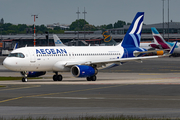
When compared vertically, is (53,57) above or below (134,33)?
below

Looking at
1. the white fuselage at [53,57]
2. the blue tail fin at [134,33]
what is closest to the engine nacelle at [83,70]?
the white fuselage at [53,57]

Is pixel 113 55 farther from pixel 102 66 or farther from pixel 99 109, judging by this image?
pixel 99 109

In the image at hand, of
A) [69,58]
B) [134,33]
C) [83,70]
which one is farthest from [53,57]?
[134,33]

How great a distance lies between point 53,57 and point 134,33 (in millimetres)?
13820

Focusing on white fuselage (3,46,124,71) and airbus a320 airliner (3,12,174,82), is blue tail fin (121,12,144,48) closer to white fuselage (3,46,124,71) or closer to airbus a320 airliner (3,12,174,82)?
airbus a320 airliner (3,12,174,82)

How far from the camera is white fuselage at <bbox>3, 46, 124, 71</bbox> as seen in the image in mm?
41375

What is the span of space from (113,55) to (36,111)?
2977 centimetres

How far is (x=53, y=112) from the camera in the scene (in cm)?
1894

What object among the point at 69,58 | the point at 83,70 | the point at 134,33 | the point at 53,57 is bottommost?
the point at 83,70

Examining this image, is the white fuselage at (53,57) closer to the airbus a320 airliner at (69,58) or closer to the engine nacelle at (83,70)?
the airbus a320 airliner at (69,58)

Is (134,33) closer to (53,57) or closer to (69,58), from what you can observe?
(69,58)

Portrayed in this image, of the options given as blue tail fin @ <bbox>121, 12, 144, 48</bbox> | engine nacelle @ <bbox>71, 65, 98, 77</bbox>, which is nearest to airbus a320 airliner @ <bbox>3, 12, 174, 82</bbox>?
engine nacelle @ <bbox>71, 65, 98, 77</bbox>

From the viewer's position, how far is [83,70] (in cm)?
4172

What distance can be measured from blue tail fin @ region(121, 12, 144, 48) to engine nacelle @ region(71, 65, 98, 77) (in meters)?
9.80
